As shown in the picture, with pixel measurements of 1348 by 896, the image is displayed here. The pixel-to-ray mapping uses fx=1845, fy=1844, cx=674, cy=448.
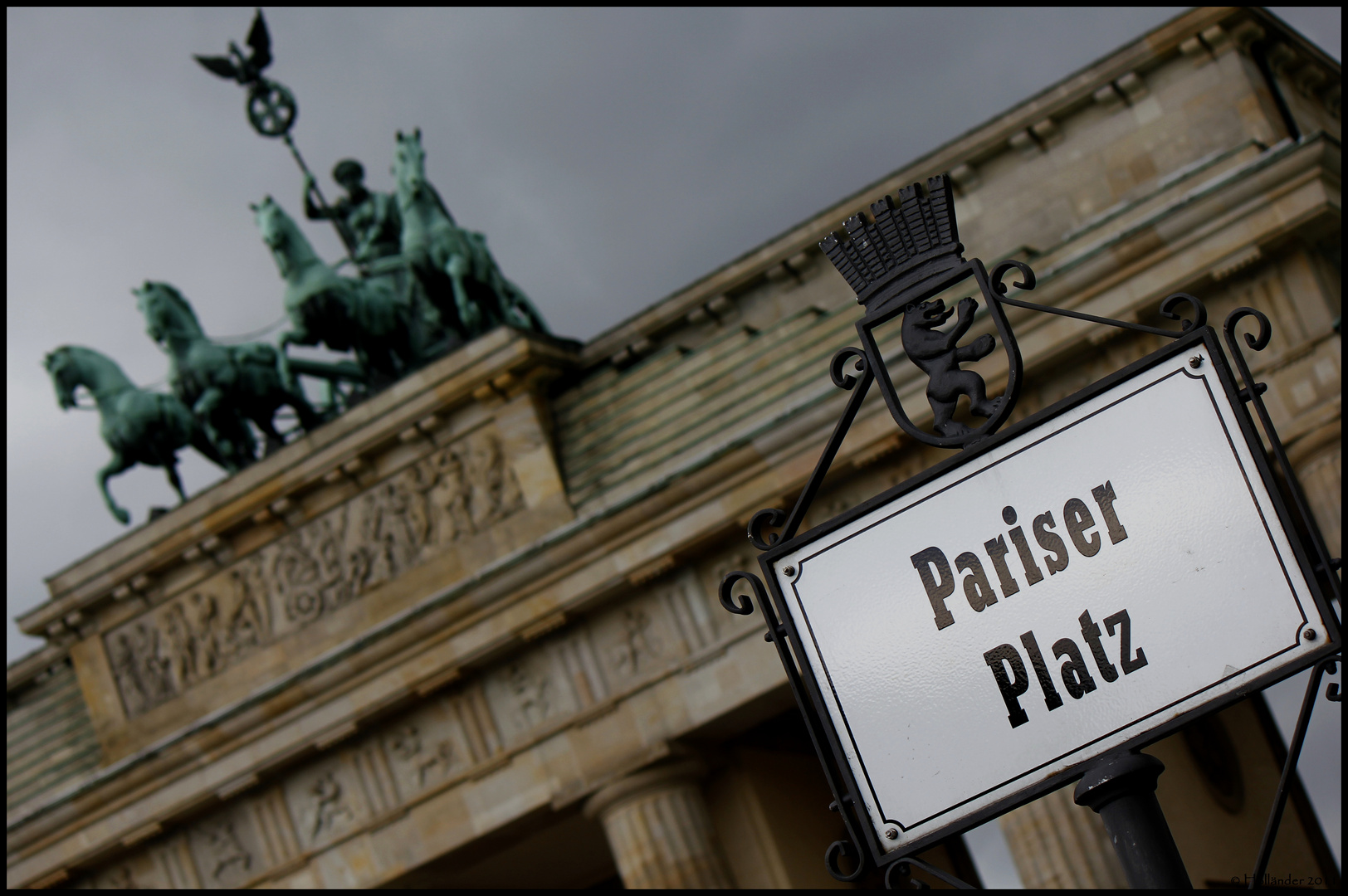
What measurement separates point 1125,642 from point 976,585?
198 millimetres

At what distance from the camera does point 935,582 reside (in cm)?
223

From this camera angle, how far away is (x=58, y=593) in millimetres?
24297

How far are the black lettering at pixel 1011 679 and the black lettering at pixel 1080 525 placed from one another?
15cm

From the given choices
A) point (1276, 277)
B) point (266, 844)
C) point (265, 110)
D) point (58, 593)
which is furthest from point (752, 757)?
point (265, 110)

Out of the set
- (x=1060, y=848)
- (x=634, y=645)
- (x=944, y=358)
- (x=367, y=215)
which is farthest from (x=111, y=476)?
(x=944, y=358)

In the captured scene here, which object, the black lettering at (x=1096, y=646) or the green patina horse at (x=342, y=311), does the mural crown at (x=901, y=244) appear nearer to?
the black lettering at (x=1096, y=646)

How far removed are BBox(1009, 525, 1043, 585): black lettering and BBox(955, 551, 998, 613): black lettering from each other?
0.05 m

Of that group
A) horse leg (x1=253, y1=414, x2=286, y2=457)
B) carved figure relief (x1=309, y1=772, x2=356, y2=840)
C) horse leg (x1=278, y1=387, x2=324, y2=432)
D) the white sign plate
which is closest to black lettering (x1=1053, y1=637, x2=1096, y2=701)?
the white sign plate

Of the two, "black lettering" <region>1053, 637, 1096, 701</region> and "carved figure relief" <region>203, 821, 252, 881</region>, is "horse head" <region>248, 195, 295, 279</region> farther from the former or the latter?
"black lettering" <region>1053, 637, 1096, 701</region>

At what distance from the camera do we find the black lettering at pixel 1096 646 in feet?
6.82

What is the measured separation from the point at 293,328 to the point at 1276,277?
11815 mm

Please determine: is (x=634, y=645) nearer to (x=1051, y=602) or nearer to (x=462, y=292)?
(x=462, y=292)


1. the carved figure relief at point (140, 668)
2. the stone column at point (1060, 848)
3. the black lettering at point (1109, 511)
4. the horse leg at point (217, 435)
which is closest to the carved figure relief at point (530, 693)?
the stone column at point (1060, 848)

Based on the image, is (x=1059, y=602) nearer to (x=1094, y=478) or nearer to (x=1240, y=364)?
(x=1094, y=478)
